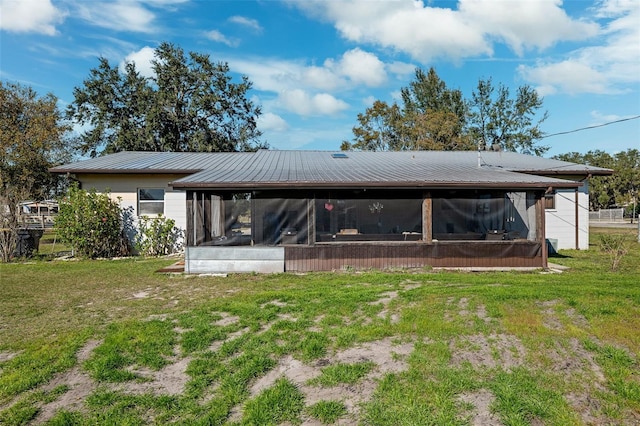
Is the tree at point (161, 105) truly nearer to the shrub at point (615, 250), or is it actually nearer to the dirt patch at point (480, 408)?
the shrub at point (615, 250)

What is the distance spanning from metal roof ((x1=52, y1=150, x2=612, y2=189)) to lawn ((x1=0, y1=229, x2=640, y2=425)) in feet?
11.0

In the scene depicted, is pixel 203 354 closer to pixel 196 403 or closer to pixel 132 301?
pixel 196 403

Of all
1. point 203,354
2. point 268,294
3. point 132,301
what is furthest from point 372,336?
point 132,301

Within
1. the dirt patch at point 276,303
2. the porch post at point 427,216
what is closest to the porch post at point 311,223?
the porch post at point 427,216

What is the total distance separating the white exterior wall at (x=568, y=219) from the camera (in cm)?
1349

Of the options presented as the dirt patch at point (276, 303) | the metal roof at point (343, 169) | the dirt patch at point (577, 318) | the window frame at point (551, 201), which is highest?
the metal roof at point (343, 169)

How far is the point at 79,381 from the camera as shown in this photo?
11.3 ft

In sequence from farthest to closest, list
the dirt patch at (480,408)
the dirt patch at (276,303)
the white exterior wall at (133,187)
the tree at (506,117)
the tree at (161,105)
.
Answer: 1. the tree at (506,117)
2. the tree at (161,105)
3. the white exterior wall at (133,187)
4. the dirt patch at (276,303)
5. the dirt patch at (480,408)

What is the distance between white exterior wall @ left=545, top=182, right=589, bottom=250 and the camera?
44.3ft

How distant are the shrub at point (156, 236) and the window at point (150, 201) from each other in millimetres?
277

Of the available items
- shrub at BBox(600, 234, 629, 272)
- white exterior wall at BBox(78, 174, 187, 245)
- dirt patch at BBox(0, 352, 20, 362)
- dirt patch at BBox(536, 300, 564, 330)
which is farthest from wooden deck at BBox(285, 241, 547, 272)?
dirt patch at BBox(0, 352, 20, 362)

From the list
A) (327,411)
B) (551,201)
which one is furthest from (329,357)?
(551,201)

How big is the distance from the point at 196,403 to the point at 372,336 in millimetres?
2016

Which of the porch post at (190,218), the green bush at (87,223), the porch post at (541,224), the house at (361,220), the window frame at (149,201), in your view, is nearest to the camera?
the house at (361,220)
